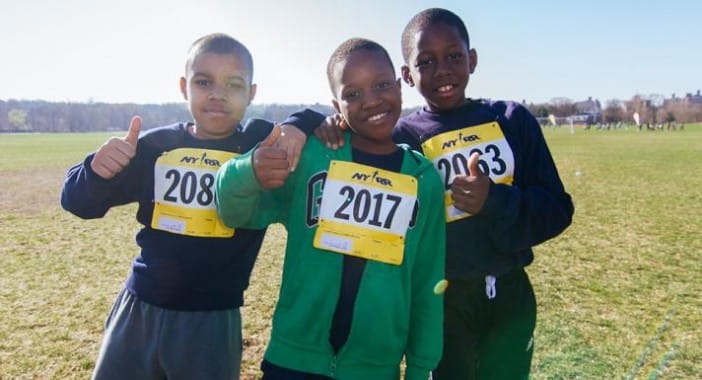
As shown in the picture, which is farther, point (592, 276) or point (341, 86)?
point (592, 276)

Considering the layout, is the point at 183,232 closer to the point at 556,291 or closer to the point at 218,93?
the point at 218,93

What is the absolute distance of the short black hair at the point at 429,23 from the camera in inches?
86.0

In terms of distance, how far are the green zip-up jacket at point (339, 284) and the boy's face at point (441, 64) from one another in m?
0.39

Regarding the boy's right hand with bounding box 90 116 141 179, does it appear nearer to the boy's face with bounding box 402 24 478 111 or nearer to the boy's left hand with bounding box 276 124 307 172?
the boy's left hand with bounding box 276 124 307 172

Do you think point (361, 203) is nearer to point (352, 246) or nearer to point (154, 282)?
point (352, 246)

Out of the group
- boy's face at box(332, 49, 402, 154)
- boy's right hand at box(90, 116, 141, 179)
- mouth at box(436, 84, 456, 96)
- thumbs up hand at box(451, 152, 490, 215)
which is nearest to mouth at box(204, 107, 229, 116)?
boy's right hand at box(90, 116, 141, 179)

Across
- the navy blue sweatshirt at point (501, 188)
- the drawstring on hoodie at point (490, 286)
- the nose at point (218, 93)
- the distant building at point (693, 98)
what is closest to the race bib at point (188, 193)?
the nose at point (218, 93)

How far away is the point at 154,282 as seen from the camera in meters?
2.13

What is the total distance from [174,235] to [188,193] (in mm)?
197

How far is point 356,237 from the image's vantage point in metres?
1.87

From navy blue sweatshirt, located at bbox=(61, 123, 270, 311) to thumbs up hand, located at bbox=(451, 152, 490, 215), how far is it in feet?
3.09

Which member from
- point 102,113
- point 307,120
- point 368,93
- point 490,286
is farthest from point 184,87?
point 102,113

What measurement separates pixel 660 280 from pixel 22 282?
7691mm

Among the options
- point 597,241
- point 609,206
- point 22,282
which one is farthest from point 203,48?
point 609,206
